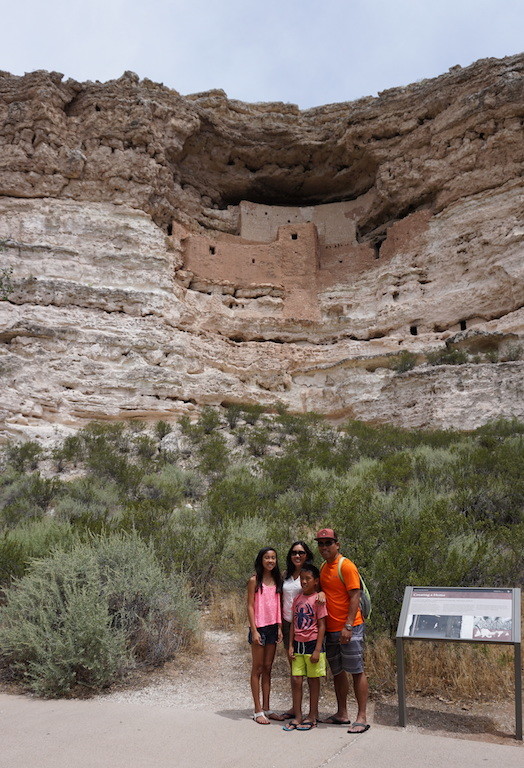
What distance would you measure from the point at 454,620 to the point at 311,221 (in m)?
20.6

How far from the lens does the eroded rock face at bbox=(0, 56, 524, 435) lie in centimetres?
1416

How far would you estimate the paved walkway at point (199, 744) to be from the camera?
7.60 feet

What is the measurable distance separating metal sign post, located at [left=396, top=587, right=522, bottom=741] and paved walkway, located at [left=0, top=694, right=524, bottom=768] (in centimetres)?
30

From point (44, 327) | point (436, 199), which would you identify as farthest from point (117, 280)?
point (436, 199)

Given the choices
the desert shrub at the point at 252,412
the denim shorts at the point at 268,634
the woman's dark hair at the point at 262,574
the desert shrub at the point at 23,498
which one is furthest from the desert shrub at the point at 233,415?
the denim shorts at the point at 268,634

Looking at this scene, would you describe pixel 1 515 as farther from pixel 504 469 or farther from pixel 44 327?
pixel 44 327

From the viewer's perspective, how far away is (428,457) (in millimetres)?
8727

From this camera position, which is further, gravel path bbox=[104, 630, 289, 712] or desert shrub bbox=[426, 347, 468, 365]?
desert shrub bbox=[426, 347, 468, 365]

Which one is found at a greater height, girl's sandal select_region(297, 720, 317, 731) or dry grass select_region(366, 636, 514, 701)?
dry grass select_region(366, 636, 514, 701)

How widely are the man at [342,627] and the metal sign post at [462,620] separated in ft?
0.70

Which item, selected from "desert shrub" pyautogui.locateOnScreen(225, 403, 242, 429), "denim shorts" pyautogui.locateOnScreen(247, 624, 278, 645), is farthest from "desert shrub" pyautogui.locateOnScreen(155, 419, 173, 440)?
"denim shorts" pyautogui.locateOnScreen(247, 624, 278, 645)

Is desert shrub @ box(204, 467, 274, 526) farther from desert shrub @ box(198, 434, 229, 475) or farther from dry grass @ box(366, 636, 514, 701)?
dry grass @ box(366, 636, 514, 701)

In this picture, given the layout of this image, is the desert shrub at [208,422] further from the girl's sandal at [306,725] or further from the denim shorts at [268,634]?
the girl's sandal at [306,725]

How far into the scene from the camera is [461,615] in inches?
109
